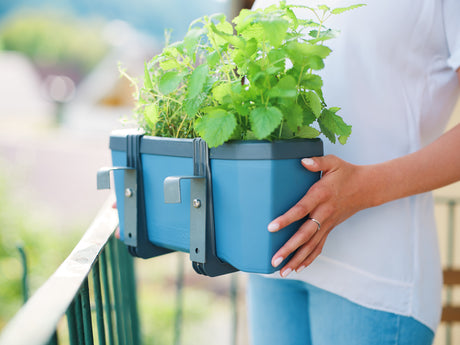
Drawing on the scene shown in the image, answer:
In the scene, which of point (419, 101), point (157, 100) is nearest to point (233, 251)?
point (157, 100)

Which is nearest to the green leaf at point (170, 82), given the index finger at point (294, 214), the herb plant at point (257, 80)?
the herb plant at point (257, 80)

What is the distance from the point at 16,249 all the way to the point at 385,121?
332cm

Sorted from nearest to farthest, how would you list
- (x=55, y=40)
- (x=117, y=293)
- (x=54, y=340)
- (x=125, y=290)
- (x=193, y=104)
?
(x=54, y=340)
(x=193, y=104)
(x=117, y=293)
(x=125, y=290)
(x=55, y=40)

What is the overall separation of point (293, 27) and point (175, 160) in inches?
11.2

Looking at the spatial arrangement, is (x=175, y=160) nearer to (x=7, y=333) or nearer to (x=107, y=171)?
(x=107, y=171)

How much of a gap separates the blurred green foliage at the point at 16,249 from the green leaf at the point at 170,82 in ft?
10.1

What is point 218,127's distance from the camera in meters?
0.66

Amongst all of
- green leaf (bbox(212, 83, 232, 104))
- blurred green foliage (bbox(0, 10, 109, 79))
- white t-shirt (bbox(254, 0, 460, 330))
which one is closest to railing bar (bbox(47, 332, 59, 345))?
green leaf (bbox(212, 83, 232, 104))

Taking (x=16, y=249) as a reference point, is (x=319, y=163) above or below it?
above

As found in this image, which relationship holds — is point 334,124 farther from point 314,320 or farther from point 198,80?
point 314,320

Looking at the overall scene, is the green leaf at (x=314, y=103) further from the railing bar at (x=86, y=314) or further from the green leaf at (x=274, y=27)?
the railing bar at (x=86, y=314)

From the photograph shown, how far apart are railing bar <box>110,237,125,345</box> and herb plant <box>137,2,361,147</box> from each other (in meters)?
0.49

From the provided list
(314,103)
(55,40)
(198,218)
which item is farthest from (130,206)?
(55,40)

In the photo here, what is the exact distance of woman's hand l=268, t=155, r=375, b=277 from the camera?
682 mm
